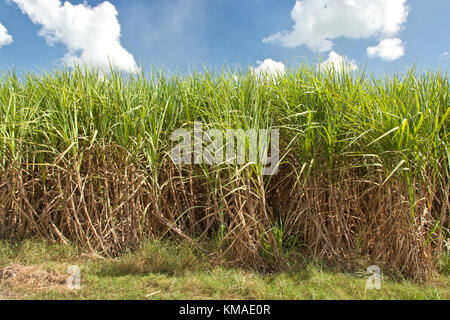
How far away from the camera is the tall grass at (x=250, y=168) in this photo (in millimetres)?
2299

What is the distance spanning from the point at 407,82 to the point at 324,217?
1.38 metres

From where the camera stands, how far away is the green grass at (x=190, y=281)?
2.13 m

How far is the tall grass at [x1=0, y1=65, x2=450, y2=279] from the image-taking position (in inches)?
90.5

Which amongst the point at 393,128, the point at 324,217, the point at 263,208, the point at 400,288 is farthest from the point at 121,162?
the point at 400,288

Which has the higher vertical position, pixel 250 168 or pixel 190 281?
pixel 250 168

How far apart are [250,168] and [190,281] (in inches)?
37.8

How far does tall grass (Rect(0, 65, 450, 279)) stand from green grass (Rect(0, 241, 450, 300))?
0.49 ft

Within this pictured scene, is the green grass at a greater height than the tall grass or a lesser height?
lesser

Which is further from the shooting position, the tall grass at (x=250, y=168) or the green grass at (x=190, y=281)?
the tall grass at (x=250, y=168)

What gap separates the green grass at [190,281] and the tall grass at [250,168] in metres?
0.15

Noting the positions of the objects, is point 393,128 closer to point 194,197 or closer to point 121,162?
point 194,197

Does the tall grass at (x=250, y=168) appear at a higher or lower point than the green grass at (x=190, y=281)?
higher

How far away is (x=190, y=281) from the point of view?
227 cm

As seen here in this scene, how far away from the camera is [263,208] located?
2.38m
